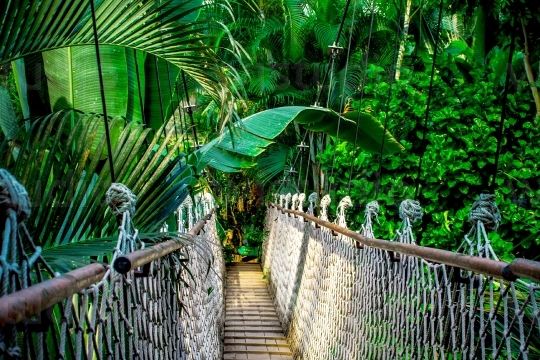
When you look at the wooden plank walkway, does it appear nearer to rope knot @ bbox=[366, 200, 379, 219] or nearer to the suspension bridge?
the suspension bridge

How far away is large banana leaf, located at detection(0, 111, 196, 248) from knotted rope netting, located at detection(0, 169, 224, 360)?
183 mm

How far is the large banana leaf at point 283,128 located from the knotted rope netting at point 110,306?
143 centimetres

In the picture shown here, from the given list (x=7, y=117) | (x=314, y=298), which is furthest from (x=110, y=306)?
(x=314, y=298)

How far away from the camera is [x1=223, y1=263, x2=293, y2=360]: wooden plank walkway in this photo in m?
4.87

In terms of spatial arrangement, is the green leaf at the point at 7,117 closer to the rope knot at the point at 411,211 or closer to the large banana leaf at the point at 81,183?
the large banana leaf at the point at 81,183

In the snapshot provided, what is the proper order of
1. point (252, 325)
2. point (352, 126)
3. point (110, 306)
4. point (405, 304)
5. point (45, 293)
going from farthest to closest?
1. point (252, 325)
2. point (352, 126)
3. point (405, 304)
4. point (110, 306)
5. point (45, 293)

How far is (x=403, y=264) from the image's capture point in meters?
2.01

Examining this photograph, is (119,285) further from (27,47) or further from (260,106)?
(260,106)

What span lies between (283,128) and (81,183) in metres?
2.15

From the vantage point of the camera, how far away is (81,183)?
6.70 feet

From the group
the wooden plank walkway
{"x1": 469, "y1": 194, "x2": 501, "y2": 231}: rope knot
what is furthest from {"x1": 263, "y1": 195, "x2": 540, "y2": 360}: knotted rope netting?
the wooden plank walkway

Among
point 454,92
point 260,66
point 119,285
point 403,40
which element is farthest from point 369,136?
point 260,66

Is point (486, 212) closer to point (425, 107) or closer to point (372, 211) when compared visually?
point (372, 211)

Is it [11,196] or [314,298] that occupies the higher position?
[11,196]
